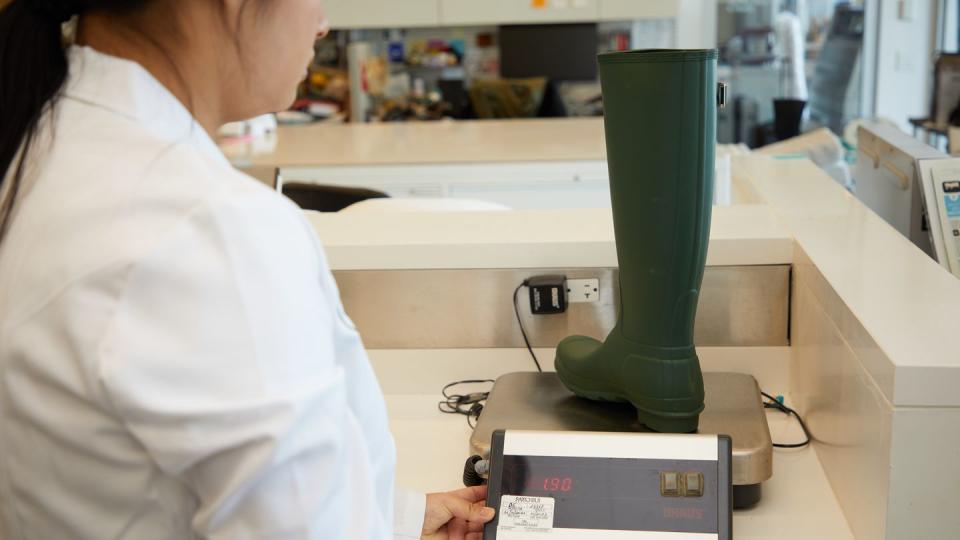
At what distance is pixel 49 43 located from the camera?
0.69 meters

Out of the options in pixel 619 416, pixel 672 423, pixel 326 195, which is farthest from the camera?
pixel 326 195

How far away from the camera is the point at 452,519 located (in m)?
1.08

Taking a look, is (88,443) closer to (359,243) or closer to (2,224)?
(2,224)

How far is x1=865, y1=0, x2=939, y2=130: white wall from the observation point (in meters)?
5.55

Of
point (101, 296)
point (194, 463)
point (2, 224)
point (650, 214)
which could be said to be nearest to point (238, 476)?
point (194, 463)

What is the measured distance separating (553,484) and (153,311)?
0.61m

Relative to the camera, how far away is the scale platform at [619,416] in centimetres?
115

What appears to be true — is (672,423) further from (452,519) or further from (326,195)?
(326,195)

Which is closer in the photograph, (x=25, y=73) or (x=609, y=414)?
(x=25, y=73)

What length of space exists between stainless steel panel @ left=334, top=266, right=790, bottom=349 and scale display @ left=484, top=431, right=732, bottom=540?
395mm

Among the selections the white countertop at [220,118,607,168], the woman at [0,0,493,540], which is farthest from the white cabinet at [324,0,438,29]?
the woman at [0,0,493,540]

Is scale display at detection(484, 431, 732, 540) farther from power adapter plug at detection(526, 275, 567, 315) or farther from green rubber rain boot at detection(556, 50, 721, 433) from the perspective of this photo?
power adapter plug at detection(526, 275, 567, 315)

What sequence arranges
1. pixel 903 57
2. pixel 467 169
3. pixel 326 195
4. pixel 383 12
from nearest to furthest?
pixel 326 195 < pixel 467 169 < pixel 383 12 < pixel 903 57

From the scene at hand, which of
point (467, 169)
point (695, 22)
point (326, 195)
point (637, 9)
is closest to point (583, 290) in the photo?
point (326, 195)
